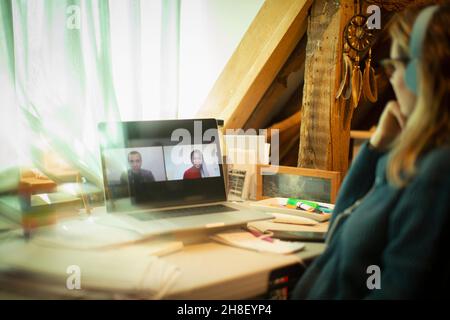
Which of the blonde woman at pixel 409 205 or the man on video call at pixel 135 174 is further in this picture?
the man on video call at pixel 135 174

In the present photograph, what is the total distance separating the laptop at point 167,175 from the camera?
1.31 m

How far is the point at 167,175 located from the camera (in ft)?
4.55

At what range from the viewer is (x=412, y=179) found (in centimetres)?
85

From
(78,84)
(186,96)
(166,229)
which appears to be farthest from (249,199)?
(78,84)

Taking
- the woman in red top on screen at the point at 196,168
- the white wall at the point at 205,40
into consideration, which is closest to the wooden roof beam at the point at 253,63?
the white wall at the point at 205,40

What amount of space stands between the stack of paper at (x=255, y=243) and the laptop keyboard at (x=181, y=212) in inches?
4.4

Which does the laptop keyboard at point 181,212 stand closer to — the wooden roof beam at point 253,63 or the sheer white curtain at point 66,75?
the sheer white curtain at point 66,75

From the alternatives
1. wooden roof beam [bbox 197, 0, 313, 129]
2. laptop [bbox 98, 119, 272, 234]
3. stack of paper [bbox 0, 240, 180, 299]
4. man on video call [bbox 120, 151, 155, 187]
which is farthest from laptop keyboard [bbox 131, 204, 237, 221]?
wooden roof beam [bbox 197, 0, 313, 129]

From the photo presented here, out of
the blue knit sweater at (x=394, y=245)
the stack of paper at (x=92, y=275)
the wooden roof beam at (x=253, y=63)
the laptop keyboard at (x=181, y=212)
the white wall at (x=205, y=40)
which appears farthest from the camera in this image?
the wooden roof beam at (x=253, y=63)

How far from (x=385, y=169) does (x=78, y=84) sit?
105 cm

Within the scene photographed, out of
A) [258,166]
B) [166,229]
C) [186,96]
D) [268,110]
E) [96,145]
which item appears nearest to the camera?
[166,229]

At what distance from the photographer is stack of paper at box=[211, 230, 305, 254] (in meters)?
1.16

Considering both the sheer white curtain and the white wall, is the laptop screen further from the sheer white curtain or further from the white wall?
the white wall
